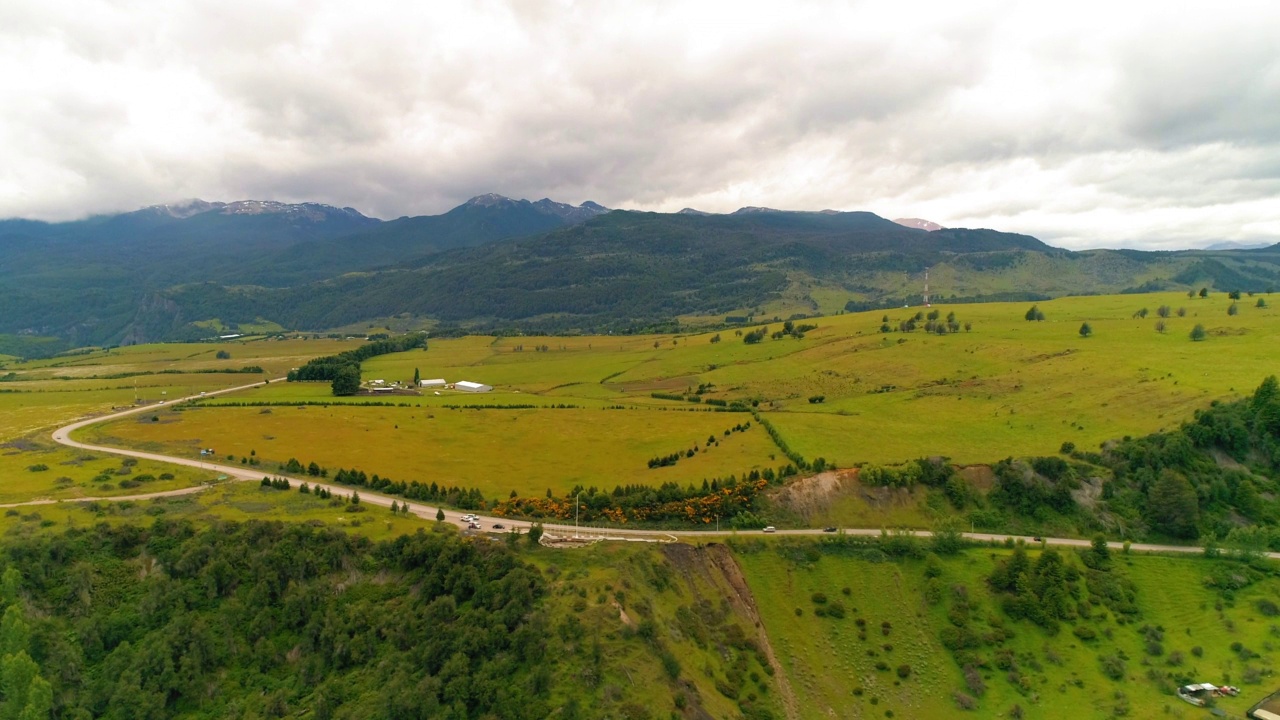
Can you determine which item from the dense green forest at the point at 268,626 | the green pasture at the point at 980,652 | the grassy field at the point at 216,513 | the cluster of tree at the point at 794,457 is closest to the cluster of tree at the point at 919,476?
the cluster of tree at the point at 794,457

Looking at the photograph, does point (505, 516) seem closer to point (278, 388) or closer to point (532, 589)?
point (532, 589)

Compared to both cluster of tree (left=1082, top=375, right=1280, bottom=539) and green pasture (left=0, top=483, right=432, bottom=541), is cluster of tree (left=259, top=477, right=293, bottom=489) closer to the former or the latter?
green pasture (left=0, top=483, right=432, bottom=541)

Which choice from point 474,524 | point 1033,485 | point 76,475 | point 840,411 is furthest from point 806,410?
point 76,475

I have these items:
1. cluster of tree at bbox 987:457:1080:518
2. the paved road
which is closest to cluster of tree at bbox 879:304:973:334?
cluster of tree at bbox 987:457:1080:518

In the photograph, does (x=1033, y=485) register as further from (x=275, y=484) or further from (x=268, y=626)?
(x=275, y=484)

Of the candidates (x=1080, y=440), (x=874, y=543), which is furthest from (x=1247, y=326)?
(x=874, y=543)

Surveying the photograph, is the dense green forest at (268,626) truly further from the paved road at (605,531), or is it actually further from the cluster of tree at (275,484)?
the cluster of tree at (275,484)
